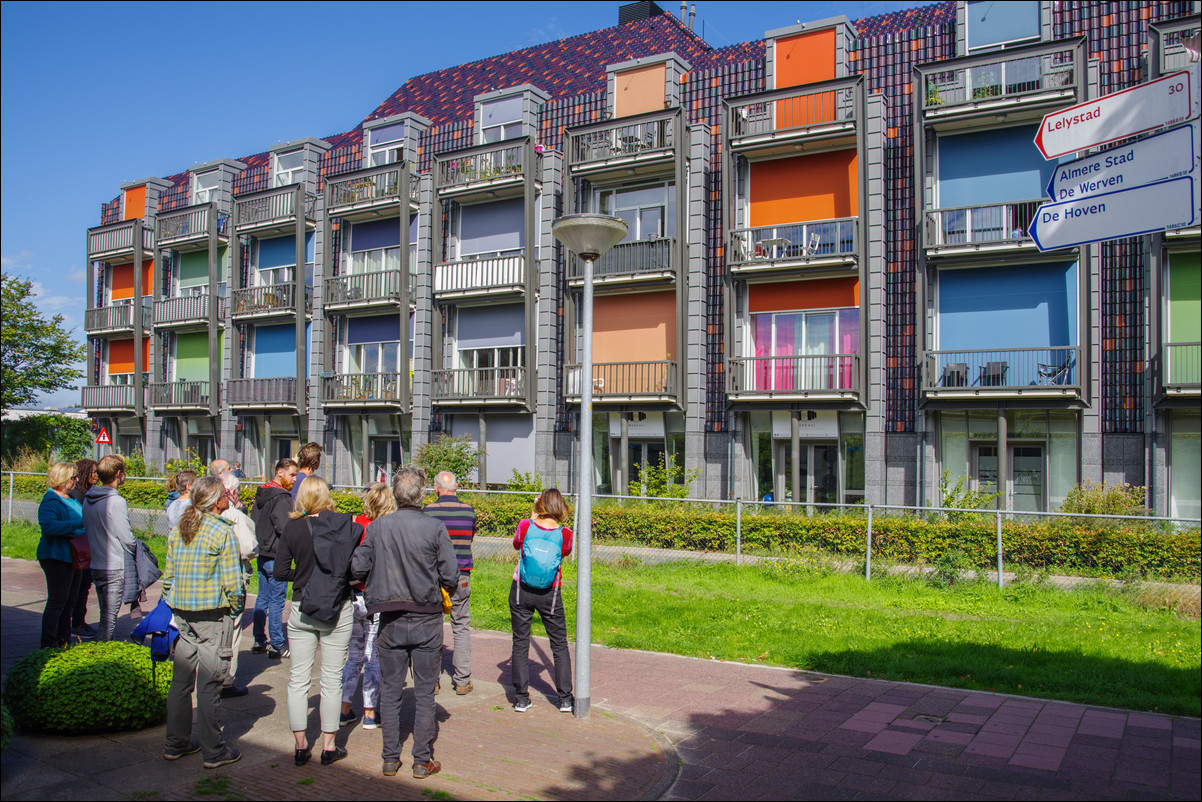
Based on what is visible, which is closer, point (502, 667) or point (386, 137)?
point (502, 667)

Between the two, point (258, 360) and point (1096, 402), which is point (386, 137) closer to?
point (258, 360)

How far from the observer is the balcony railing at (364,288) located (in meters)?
29.5

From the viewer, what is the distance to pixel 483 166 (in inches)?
1100

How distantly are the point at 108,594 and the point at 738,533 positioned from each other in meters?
9.68

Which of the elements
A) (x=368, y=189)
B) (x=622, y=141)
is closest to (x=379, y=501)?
(x=622, y=141)

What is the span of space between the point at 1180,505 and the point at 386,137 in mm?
25890

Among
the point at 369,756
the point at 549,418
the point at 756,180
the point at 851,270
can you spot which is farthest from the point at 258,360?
the point at 369,756

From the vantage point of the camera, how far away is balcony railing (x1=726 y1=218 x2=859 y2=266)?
22203 millimetres

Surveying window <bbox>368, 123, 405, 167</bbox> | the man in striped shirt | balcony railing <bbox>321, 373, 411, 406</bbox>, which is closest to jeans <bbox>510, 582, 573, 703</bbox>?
the man in striped shirt

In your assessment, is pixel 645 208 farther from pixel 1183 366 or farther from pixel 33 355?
pixel 33 355

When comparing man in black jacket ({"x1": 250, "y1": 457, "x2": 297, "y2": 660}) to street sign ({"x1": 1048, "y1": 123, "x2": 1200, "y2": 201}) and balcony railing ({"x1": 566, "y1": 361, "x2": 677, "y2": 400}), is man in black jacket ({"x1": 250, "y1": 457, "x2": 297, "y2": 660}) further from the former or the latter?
balcony railing ({"x1": 566, "y1": 361, "x2": 677, "y2": 400})

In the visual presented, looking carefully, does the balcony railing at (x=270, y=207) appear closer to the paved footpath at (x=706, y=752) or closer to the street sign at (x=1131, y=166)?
the paved footpath at (x=706, y=752)

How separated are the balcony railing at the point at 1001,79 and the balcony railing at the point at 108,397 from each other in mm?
31877

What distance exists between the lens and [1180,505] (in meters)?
19.0
